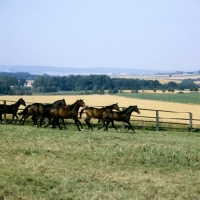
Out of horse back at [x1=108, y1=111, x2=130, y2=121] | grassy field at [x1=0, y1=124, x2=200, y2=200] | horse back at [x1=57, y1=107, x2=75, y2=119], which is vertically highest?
A: horse back at [x1=57, y1=107, x2=75, y2=119]

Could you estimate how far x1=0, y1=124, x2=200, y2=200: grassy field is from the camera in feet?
26.6

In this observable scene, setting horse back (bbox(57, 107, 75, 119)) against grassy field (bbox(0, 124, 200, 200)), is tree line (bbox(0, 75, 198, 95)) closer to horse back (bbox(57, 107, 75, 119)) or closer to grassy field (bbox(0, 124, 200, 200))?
horse back (bbox(57, 107, 75, 119))

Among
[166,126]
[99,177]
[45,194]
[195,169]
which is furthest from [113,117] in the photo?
[45,194]

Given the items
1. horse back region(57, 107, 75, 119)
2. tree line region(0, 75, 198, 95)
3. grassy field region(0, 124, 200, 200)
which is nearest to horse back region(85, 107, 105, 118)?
horse back region(57, 107, 75, 119)

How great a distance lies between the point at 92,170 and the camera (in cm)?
987

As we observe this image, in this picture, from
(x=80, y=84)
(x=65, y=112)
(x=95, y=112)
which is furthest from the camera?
(x=80, y=84)

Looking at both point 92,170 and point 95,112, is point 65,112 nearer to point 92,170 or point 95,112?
point 95,112

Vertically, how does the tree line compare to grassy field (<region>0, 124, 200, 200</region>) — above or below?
above

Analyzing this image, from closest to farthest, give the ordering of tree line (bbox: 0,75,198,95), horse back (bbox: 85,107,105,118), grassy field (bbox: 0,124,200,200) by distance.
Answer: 1. grassy field (bbox: 0,124,200,200)
2. horse back (bbox: 85,107,105,118)
3. tree line (bbox: 0,75,198,95)

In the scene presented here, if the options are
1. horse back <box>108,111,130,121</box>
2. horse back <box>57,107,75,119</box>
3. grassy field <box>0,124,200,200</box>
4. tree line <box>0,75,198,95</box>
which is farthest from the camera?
tree line <box>0,75,198,95</box>

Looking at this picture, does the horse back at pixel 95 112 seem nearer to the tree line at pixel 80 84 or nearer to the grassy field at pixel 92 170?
the grassy field at pixel 92 170

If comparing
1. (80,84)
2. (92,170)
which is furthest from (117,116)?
(80,84)

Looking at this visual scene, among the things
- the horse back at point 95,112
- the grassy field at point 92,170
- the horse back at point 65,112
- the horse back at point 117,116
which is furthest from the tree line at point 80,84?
the grassy field at point 92,170

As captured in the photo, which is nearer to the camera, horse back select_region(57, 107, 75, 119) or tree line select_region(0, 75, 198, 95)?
horse back select_region(57, 107, 75, 119)
